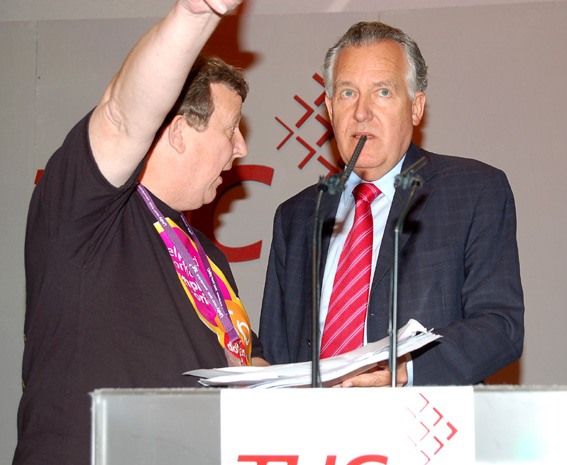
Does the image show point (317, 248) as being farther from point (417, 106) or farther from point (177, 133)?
point (417, 106)

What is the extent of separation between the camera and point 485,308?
6.42 feet

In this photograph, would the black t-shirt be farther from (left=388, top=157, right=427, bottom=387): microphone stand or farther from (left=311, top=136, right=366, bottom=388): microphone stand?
(left=388, top=157, right=427, bottom=387): microphone stand

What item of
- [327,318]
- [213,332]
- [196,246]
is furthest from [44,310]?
[327,318]

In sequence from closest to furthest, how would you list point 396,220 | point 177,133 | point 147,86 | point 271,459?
point 271,459
point 147,86
point 177,133
point 396,220

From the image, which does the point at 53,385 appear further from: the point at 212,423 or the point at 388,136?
the point at 388,136

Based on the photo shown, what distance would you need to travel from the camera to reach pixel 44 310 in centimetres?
145

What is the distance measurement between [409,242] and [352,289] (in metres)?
0.24

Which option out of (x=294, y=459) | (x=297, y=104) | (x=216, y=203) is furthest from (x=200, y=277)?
(x=297, y=104)

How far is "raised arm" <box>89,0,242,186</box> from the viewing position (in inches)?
48.1

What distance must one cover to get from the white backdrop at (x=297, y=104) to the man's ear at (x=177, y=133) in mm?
1772

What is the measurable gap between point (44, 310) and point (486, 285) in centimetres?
122

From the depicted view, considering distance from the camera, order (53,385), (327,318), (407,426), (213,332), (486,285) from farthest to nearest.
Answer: (327,318) → (486,285) → (213,332) → (53,385) → (407,426)

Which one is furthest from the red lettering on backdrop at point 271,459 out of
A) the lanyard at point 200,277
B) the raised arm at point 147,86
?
the lanyard at point 200,277

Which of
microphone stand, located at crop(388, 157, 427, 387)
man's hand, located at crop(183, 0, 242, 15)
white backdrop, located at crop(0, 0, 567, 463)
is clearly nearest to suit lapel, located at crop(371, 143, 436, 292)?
microphone stand, located at crop(388, 157, 427, 387)
